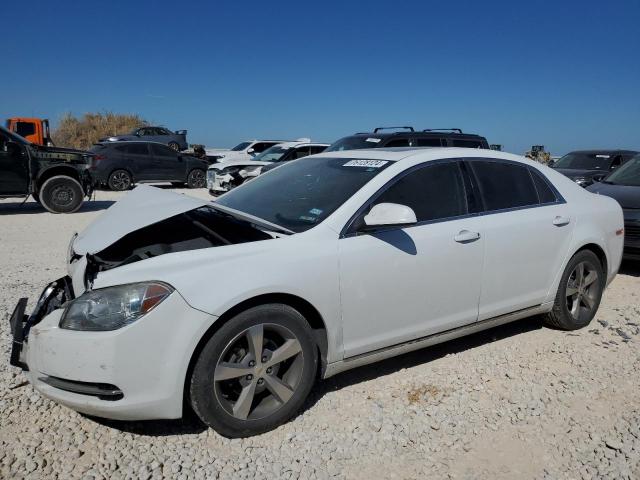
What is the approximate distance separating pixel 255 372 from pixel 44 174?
34.6 feet

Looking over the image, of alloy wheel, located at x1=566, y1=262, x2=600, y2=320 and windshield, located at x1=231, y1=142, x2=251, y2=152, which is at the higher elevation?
windshield, located at x1=231, y1=142, x2=251, y2=152

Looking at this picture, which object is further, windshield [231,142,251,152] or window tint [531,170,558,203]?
windshield [231,142,251,152]

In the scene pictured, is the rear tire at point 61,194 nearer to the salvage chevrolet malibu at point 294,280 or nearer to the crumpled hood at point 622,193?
the salvage chevrolet malibu at point 294,280

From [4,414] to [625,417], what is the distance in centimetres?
364

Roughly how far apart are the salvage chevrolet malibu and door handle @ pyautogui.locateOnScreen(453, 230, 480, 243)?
0.4 inches

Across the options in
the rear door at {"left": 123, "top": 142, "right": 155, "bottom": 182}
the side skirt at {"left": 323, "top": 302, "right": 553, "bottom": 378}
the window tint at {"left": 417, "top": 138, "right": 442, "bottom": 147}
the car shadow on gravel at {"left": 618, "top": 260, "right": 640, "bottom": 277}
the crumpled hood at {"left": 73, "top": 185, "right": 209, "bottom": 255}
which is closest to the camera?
the crumpled hood at {"left": 73, "top": 185, "right": 209, "bottom": 255}

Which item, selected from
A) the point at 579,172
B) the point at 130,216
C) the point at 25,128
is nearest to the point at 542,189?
the point at 130,216

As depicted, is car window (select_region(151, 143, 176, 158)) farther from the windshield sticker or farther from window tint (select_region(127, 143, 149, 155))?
the windshield sticker

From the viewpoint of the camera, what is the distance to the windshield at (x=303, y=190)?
10.8 ft

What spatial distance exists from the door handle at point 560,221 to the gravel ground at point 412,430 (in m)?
0.98

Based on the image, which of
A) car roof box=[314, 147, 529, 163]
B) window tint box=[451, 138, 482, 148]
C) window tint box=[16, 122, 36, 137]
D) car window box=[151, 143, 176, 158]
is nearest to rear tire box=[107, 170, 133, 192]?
car window box=[151, 143, 176, 158]

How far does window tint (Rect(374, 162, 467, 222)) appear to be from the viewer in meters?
3.41

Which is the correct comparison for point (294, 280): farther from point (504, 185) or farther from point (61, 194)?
point (61, 194)

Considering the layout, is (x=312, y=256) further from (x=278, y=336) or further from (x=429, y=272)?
(x=429, y=272)
